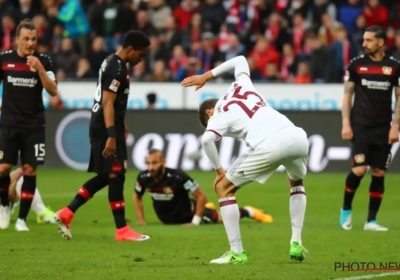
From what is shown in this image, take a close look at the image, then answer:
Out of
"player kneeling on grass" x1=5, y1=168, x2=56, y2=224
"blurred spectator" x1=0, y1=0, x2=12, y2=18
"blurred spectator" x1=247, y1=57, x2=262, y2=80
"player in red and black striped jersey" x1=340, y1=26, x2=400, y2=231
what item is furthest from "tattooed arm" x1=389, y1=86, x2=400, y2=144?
"blurred spectator" x1=0, y1=0, x2=12, y2=18

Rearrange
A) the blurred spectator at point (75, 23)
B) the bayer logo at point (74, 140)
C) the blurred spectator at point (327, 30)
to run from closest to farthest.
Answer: the bayer logo at point (74, 140) < the blurred spectator at point (327, 30) < the blurred spectator at point (75, 23)

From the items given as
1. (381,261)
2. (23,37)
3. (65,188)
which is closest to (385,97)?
(381,261)

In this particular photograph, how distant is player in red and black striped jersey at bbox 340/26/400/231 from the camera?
1252 centimetres

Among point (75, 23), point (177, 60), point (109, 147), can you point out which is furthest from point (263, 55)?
point (109, 147)

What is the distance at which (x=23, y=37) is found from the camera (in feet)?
A: 38.9

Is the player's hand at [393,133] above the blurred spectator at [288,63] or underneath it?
underneath

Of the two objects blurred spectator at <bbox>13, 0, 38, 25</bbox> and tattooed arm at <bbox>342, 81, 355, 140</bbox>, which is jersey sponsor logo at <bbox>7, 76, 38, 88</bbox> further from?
blurred spectator at <bbox>13, 0, 38, 25</bbox>

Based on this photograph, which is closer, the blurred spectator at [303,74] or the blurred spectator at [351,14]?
the blurred spectator at [303,74]

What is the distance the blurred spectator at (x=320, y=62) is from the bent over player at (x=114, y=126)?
1254 cm

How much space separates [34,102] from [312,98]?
11.1 m

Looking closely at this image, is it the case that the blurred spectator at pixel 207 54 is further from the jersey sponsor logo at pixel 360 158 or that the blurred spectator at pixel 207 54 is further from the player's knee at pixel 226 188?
the player's knee at pixel 226 188

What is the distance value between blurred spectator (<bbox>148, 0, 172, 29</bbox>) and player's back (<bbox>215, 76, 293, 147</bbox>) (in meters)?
17.1

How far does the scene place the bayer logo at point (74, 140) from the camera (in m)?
21.1

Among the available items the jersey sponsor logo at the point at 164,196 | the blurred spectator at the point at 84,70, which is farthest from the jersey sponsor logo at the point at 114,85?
the blurred spectator at the point at 84,70
